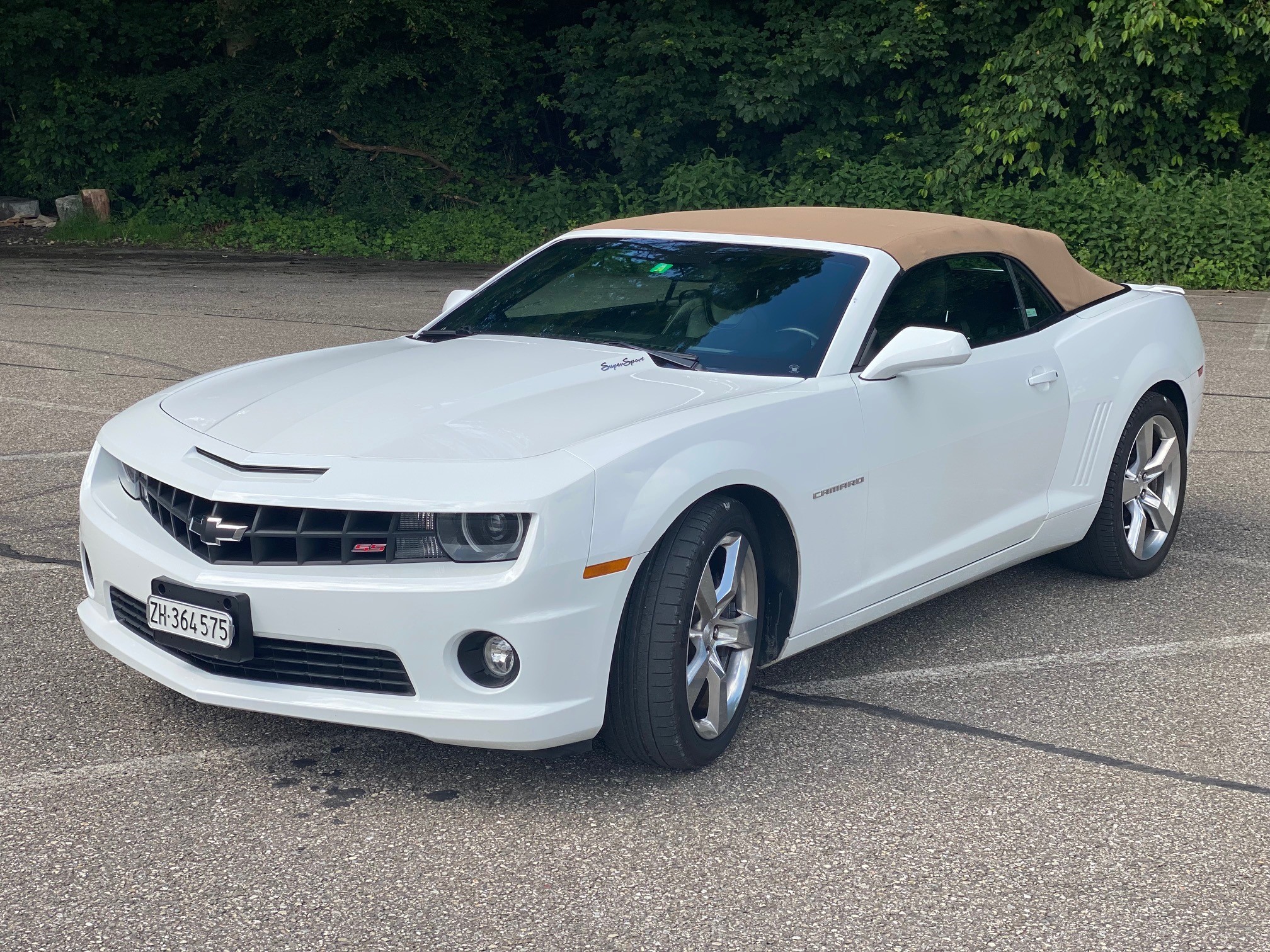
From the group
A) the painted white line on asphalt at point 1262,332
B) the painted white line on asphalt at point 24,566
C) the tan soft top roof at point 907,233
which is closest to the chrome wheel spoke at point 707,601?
the tan soft top roof at point 907,233

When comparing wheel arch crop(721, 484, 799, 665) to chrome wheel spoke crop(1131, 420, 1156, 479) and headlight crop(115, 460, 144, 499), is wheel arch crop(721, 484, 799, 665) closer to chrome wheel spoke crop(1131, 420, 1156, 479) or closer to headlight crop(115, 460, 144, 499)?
headlight crop(115, 460, 144, 499)

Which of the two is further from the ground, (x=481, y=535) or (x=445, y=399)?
(x=445, y=399)

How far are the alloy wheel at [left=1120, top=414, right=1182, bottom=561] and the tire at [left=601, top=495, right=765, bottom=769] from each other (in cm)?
229

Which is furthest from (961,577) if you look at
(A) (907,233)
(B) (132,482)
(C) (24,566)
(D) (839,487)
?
(C) (24,566)

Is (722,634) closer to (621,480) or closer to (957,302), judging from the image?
(621,480)

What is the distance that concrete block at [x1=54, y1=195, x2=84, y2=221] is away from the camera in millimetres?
24203

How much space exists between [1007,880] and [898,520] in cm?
136

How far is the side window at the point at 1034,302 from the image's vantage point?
518 centimetres

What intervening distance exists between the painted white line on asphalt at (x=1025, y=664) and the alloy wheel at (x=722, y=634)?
57cm

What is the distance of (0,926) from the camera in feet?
9.55

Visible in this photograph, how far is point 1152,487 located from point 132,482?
395 centimetres

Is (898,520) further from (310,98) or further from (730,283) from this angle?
(310,98)

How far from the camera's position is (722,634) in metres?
3.78

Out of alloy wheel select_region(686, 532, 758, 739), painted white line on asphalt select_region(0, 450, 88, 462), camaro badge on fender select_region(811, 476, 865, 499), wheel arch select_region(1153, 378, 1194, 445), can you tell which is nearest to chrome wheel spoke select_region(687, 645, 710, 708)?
alloy wheel select_region(686, 532, 758, 739)
